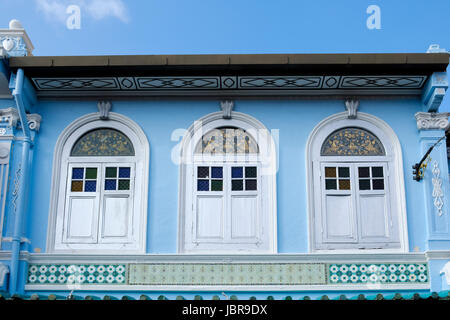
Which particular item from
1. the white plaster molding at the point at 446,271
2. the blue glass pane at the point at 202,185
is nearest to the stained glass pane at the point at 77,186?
Answer: the blue glass pane at the point at 202,185

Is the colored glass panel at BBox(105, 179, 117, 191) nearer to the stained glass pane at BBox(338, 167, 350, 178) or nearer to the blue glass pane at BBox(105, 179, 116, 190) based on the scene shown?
the blue glass pane at BBox(105, 179, 116, 190)

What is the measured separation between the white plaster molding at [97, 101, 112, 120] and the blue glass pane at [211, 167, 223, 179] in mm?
1790

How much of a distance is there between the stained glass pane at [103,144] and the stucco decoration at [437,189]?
440cm

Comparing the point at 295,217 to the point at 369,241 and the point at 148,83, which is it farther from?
the point at 148,83

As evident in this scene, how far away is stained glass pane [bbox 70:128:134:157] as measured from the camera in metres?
10.6

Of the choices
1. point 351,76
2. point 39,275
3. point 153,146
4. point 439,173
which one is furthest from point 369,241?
point 39,275

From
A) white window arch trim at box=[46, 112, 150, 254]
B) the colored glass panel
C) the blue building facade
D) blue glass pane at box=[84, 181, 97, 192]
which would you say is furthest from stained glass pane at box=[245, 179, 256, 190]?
blue glass pane at box=[84, 181, 97, 192]

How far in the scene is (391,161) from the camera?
1040 cm

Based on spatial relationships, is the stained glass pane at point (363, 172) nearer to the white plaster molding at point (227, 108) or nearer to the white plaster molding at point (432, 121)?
the white plaster molding at point (432, 121)

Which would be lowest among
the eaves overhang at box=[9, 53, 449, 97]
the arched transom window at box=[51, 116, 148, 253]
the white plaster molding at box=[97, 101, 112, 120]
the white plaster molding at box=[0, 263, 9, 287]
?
the white plaster molding at box=[0, 263, 9, 287]

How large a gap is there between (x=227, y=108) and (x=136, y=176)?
5.50 ft

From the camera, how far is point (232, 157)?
1046cm

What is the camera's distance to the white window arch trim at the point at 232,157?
10.1 m

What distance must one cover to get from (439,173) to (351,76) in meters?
1.89
